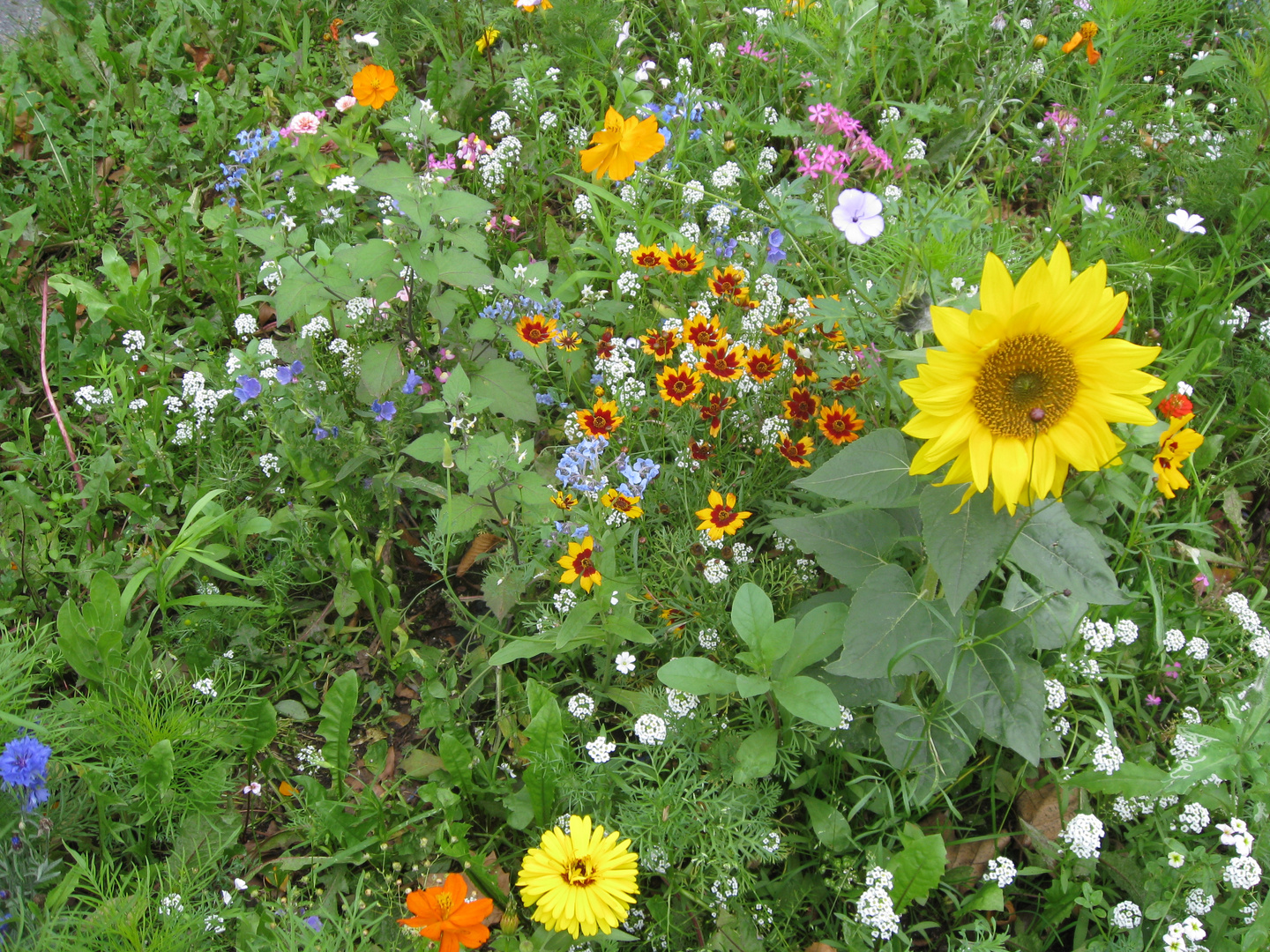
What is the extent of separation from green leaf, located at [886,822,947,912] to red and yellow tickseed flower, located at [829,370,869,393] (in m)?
1.10

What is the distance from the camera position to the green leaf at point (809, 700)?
5.80 feet

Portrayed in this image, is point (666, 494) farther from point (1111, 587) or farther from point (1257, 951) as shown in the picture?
point (1257, 951)

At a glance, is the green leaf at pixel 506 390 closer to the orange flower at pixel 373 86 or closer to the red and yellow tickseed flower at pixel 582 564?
the red and yellow tickseed flower at pixel 582 564

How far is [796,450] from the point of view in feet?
7.57

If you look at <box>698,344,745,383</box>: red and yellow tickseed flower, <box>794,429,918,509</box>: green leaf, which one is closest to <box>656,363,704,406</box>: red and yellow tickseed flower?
<box>698,344,745,383</box>: red and yellow tickseed flower

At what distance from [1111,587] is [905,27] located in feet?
9.07

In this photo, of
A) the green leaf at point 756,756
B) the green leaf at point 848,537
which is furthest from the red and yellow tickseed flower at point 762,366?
the green leaf at point 756,756

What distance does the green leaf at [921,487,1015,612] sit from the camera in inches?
60.4

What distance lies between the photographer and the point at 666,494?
2.48 metres

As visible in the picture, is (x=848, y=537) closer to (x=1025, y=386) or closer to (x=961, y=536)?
(x=961, y=536)

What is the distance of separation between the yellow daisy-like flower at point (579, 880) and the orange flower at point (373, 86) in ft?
7.93

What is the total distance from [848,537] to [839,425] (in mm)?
418

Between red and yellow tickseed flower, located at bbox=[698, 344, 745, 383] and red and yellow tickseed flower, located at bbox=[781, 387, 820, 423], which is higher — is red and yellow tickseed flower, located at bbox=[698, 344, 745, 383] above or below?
above

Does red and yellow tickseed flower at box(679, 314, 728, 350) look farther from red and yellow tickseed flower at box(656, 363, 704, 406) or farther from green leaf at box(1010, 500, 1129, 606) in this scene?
green leaf at box(1010, 500, 1129, 606)
